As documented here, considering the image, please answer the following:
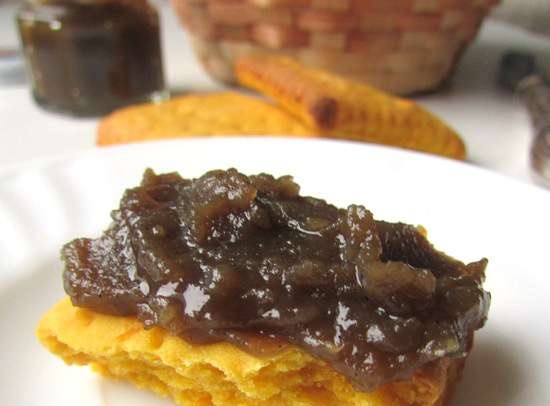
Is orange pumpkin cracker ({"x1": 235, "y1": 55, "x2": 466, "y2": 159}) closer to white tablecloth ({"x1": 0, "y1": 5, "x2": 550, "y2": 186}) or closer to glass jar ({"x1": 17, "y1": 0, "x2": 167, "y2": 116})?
white tablecloth ({"x1": 0, "y1": 5, "x2": 550, "y2": 186})

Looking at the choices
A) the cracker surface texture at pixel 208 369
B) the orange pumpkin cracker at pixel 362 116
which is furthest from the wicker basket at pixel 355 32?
the cracker surface texture at pixel 208 369

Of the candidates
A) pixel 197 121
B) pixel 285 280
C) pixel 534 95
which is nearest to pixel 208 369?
pixel 285 280

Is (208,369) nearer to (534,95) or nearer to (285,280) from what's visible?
(285,280)

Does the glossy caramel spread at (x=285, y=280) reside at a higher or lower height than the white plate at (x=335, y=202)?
higher

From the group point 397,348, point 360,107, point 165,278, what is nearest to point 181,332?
point 165,278

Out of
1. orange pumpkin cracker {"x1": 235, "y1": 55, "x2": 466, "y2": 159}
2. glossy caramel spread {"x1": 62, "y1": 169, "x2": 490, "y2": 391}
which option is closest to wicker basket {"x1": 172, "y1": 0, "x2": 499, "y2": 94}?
orange pumpkin cracker {"x1": 235, "y1": 55, "x2": 466, "y2": 159}

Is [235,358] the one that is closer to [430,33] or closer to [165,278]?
[165,278]

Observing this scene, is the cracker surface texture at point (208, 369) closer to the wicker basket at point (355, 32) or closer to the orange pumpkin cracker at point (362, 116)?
the orange pumpkin cracker at point (362, 116)
